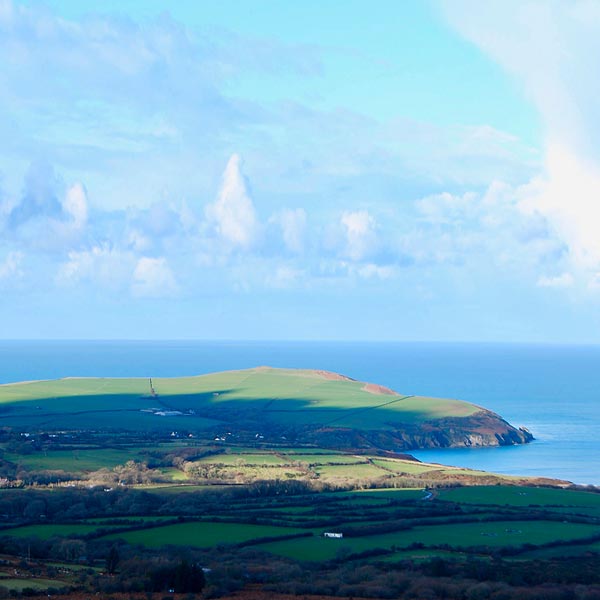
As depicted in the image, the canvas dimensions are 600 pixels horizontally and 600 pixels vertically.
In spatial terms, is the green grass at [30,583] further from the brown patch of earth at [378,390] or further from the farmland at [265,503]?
the brown patch of earth at [378,390]

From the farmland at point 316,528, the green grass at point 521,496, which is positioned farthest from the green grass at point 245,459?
the green grass at point 521,496

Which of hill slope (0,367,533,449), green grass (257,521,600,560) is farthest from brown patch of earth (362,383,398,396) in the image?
green grass (257,521,600,560)

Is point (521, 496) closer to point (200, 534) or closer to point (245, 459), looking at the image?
point (200, 534)

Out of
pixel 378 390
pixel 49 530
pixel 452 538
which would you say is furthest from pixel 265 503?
pixel 378 390

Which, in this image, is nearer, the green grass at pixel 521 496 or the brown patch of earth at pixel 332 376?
the green grass at pixel 521 496

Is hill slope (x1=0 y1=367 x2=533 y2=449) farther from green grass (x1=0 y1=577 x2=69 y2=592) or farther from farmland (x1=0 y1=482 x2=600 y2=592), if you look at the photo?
green grass (x1=0 y1=577 x2=69 y2=592)

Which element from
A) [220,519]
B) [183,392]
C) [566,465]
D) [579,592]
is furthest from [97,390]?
[579,592]

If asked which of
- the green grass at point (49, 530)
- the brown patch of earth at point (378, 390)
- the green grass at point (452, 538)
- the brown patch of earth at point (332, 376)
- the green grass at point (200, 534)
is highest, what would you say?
the brown patch of earth at point (332, 376)

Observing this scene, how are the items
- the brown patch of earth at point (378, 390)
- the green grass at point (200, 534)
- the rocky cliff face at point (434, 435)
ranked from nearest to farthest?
the green grass at point (200, 534) < the rocky cliff face at point (434, 435) < the brown patch of earth at point (378, 390)
